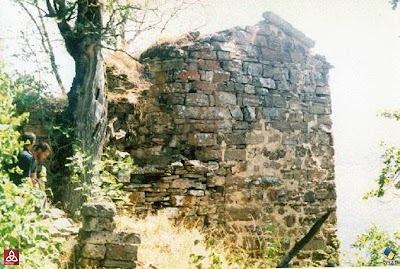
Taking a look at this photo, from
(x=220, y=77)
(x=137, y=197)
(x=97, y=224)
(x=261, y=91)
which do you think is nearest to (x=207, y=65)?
(x=220, y=77)

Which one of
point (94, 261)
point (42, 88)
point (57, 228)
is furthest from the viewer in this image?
point (42, 88)

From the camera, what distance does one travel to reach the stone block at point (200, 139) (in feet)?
21.4

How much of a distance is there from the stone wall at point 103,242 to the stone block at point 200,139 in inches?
90.8

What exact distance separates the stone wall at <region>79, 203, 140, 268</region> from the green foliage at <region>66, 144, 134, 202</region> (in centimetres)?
87

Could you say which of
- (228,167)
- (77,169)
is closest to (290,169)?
(228,167)

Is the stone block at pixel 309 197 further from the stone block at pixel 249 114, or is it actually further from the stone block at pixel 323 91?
the stone block at pixel 323 91

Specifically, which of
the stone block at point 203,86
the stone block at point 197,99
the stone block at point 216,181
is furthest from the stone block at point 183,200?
the stone block at point 203,86

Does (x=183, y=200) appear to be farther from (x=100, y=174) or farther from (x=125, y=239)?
(x=125, y=239)

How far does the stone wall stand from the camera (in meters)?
4.30

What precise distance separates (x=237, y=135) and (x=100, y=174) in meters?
2.02

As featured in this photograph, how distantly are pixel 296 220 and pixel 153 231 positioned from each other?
2.47m

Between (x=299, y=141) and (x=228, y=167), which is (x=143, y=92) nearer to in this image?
(x=228, y=167)

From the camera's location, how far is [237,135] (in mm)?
6715

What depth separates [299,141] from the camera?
718cm
